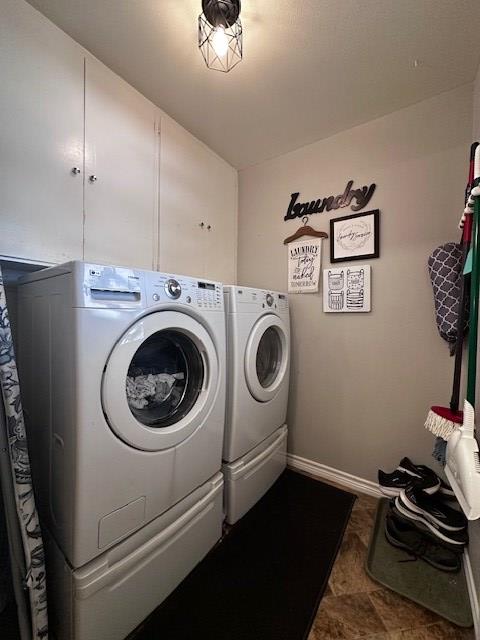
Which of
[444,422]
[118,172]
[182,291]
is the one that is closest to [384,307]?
[444,422]

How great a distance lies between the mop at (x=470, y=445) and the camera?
2.41 ft

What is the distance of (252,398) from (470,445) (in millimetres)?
842

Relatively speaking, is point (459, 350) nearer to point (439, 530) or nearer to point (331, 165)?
point (439, 530)

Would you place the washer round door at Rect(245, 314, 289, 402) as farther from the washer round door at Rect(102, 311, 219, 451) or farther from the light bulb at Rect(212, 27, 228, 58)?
the light bulb at Rect(212, 27, 228, 58)

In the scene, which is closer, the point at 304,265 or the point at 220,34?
the point at 220,34

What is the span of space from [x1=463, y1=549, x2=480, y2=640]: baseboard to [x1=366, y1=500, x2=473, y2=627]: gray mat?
2 cm

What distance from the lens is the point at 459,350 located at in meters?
1.02

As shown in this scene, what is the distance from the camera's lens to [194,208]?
68.7 inches

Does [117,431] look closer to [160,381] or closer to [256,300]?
[160,381]

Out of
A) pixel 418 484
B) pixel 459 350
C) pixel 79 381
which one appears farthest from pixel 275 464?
pixel 79 381

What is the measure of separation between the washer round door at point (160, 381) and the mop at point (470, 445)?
854mm

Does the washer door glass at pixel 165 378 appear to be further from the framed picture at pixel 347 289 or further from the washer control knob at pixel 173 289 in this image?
the framed picture at pixel 347 289

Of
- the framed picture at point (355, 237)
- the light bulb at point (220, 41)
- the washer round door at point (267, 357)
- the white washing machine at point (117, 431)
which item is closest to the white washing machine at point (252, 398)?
the washer round door at point (267, 357)

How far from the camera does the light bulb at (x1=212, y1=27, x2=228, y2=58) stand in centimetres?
104
